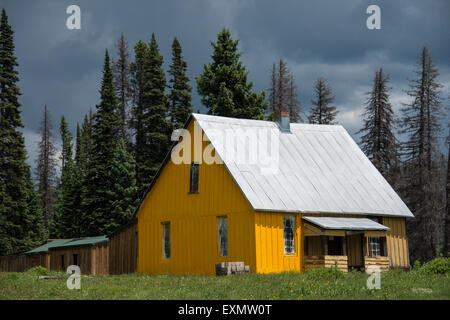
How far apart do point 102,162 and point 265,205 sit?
101ft

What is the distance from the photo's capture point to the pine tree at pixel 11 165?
49.4m

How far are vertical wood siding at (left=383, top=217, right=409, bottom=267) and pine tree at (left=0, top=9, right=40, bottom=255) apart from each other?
30.5 meters

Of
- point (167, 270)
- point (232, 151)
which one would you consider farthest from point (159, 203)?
point (232, 151)

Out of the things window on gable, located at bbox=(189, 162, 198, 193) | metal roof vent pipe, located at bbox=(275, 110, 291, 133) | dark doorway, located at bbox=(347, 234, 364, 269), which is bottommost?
dark doorway, located at bbox=(347, 234, 364, 269)

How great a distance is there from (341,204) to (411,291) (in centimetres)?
1322

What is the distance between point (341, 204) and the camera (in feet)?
102

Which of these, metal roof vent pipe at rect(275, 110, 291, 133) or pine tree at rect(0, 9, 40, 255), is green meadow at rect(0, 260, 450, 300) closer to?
metal roof vent pipe at rect(275, 110, 291, 133)

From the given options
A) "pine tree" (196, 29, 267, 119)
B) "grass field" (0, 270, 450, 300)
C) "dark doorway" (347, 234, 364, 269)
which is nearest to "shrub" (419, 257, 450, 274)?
"grass field" (0, 270, 450, 300)

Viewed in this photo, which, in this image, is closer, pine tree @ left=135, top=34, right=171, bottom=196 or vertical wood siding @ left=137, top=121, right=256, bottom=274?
vertical wood siding @ left=137, top=121, right=256, bottom=274

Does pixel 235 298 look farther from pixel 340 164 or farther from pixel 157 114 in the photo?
pixel 157 114

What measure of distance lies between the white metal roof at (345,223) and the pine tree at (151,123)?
83.1 feet

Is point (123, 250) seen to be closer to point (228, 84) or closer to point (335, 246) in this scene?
point (335, 246)

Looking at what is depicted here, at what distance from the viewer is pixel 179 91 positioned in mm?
56625

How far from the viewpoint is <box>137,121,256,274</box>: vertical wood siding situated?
2822 cm
